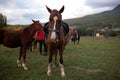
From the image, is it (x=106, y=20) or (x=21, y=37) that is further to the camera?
(x=106, y=20)

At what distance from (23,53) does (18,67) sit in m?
0.80

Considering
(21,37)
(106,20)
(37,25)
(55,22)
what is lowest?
(21,37)

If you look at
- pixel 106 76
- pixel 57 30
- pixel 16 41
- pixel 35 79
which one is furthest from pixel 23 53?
pixel 106 76

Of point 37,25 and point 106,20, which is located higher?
point 106,20

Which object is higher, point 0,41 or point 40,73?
point 0,41

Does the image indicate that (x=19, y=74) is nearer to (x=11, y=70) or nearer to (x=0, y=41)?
(x=11, y=70)

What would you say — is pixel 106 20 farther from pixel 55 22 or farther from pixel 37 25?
pixel 55 22

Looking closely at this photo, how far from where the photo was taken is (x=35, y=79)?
303 inches

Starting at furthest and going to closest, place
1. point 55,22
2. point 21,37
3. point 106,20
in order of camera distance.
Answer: point 106,20, point 21,37, point 55,22

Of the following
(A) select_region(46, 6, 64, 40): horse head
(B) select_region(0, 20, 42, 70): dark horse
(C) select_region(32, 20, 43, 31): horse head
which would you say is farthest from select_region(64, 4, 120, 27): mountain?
(A) select_region(46, 6, 64, 40): horse head

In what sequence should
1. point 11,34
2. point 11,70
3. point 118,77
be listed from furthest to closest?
point 11,34 → point 11,70 → point 118,77

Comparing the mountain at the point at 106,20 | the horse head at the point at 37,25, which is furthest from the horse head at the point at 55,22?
the mountain at the point at 106,20

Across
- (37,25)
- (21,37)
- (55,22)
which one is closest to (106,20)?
(37,25)

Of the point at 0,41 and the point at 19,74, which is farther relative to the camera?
the point at 0,41
